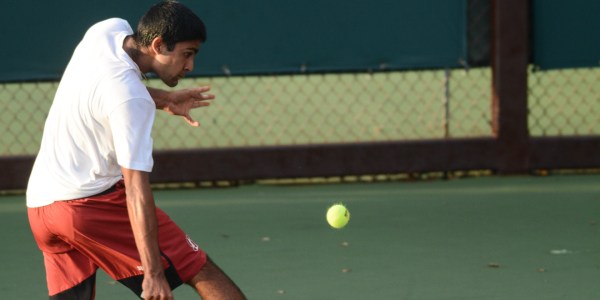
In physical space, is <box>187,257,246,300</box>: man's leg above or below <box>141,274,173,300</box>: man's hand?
below

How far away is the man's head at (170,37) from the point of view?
11.5 feet

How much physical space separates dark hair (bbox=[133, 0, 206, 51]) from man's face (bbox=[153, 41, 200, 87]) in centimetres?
2

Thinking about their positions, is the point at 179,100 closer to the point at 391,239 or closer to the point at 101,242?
the point at 101,242

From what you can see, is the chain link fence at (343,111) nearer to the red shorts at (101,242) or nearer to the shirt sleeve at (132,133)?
the red shorts at (101,242)

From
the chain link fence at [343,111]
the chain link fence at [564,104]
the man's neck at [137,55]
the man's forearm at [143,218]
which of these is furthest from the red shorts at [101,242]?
the chain link fence at [564,104]

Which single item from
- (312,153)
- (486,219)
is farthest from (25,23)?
(486,219)

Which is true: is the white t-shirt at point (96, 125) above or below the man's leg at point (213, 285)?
above


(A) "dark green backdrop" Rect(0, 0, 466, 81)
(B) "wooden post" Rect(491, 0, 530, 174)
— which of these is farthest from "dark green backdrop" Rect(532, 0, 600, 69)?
(A) "dark green backdrop" Rect(0, 0, 466, 81)

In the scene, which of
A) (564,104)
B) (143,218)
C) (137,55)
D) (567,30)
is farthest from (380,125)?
(143,218)

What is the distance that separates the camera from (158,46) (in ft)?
11.6

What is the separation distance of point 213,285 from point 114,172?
46 centimetres

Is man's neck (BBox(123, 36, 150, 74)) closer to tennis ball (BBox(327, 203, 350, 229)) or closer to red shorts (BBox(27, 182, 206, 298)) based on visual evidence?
red shorts (BBox(27, 182, 206, 298))

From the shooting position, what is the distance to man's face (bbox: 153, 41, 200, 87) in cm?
354

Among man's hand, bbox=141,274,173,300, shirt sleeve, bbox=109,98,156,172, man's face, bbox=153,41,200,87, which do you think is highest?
man's face, bbox=153,41,200,87
